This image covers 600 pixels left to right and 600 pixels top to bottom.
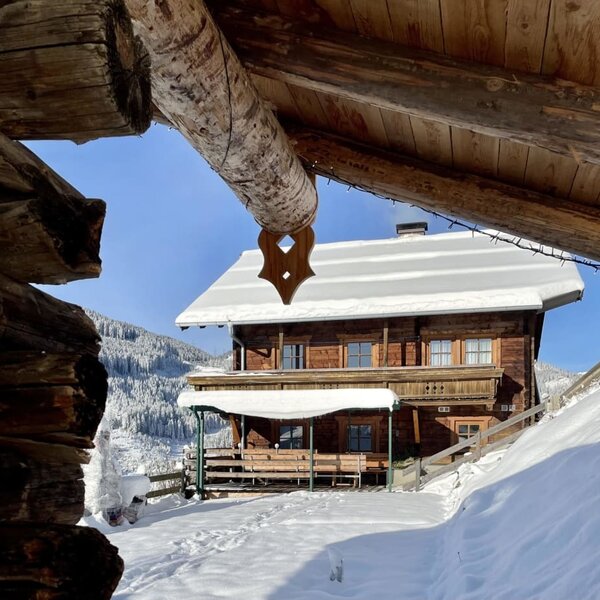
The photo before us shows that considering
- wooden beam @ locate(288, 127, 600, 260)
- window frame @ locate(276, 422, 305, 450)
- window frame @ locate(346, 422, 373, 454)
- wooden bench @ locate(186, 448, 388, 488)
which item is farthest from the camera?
window frame @ locate(276, 422, 305, 450)

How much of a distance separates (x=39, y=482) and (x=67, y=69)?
1017 millimetres

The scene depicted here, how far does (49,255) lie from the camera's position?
5.21 ft

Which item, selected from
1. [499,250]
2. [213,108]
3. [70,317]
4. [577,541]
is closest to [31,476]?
[70,317]

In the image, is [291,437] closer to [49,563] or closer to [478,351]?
[478,351]

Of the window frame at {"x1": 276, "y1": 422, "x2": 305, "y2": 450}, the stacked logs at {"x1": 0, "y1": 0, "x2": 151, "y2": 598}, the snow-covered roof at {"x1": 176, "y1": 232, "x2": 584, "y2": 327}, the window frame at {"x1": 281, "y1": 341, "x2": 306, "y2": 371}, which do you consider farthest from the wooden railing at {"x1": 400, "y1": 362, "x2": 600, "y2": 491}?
the stacked logs at {"x1": 0, "y1": 0, "x2": 151, "y2": 598}

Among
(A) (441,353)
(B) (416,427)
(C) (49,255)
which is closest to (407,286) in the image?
(A) (441,353)

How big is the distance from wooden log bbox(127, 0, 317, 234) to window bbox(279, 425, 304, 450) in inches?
737

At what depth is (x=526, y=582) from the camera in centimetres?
468

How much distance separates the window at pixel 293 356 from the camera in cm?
2260

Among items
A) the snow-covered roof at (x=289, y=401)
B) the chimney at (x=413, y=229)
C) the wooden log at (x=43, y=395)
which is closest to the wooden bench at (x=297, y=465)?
the snow-covered roof at (x=289, y=401)

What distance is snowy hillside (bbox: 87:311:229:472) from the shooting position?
80.8 meters

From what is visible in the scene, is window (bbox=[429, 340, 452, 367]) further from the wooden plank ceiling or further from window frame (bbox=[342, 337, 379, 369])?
the wooden plank ceiling

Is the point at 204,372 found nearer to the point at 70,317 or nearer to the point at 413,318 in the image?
the point at 413,318

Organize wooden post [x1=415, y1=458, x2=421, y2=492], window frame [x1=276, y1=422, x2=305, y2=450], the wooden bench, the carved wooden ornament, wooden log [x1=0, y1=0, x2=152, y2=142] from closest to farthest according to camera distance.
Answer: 1. wooden log [x1=0, y1=0, x2=152, y2=142]
2. the carved wooden ornament
3. wooden post [x1=415, y1=458, x2=421, y2=492]
4. the wooden bench
5. window frame [x1=276, y1=422, x2=305, y2=450]
